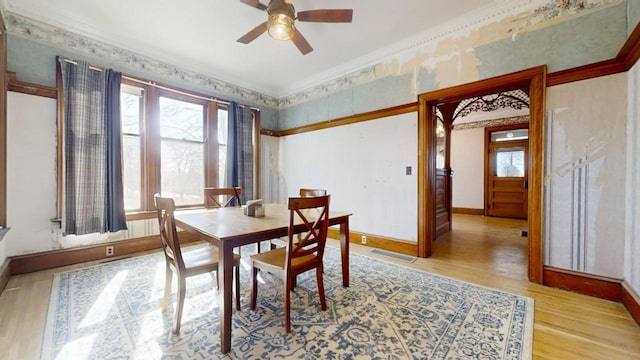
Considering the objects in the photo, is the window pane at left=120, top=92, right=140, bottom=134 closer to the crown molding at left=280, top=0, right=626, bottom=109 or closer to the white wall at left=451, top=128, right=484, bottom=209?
the crown molding at left=280, top=0, right=626, bottom=109

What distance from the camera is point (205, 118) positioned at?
4.03 m

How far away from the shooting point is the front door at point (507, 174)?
19.4ft

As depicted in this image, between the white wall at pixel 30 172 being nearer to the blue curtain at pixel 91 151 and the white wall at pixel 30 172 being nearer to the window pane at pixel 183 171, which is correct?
the blue curtain at pixel 91 151

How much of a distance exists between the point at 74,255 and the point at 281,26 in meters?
3.53

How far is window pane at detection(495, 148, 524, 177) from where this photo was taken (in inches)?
237

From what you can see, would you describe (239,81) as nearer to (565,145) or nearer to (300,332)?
(300,332)

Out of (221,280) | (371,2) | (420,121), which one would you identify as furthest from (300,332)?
(371,2)

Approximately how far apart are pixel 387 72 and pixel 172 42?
3002mm

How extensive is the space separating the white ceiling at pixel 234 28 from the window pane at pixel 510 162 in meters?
4.94

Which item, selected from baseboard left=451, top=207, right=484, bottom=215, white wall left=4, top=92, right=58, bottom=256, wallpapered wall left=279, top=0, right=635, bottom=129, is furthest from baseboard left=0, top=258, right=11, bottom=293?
baseboard left=451, top=207, right=484, bottom=215

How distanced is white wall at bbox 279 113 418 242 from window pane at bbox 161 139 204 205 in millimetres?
1838

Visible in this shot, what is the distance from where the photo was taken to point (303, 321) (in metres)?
1.74

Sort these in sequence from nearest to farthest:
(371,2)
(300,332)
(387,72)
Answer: (300,332) < (371,2) < (387,72)

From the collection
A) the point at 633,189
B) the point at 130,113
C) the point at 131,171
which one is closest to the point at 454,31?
the point at 633,189
